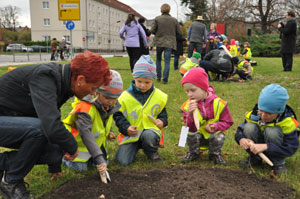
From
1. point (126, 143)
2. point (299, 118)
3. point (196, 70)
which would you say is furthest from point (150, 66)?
point (299, 118)

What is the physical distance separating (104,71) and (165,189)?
115 cm

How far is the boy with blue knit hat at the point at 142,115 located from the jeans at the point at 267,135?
0.96 metres

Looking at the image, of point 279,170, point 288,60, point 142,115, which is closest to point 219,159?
point 279,170

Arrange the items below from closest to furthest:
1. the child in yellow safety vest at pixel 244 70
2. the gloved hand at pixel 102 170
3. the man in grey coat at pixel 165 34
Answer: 1. the gloved hand at pixel 102 170
2. the man in grey coat at pixel 165 34
3. the child in yellow safety vest at pixel 244 70

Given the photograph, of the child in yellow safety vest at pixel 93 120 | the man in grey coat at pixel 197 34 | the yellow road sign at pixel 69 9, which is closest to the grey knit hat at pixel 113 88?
the child in yellow safety vest at pixel 93 120

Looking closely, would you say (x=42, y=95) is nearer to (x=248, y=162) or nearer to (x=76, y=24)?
(x=248, y=162)

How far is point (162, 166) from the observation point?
331 cm

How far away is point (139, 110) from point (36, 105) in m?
1.51

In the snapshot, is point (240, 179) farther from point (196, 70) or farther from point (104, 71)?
point (104, 71)

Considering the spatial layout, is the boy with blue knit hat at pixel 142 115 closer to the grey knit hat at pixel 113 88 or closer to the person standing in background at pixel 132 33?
the grey knit hat at pixel 113 88

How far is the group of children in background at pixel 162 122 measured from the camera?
9.68 ft

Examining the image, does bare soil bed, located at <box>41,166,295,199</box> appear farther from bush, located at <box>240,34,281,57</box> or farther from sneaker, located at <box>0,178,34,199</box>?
bush, located at <box>240,34,281,57</box>

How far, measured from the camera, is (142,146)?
3.51m

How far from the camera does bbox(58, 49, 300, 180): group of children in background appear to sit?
2.95m
